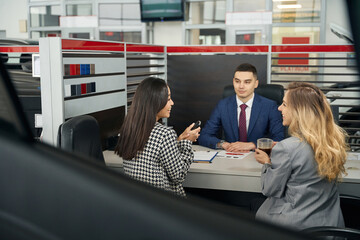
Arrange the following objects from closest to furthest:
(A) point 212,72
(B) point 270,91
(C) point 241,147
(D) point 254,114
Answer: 1. (C) point 241,147
2. (D) point 254,114
3. (B) point 270,91
4. (A) point 212,72

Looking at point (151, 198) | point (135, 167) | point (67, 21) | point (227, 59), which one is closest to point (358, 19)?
point (151, 198)

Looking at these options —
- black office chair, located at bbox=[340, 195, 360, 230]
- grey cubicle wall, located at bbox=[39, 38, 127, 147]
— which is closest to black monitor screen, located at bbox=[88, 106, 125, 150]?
grey cubicle wall, located at bbox=[39, 38, 127, 147]

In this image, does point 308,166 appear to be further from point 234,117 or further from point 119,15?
point 119,15

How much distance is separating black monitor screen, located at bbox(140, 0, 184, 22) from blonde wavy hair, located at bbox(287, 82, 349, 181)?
21.4 ft

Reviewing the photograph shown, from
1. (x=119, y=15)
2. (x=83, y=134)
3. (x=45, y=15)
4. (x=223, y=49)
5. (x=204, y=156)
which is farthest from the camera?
(x=45, y=15)

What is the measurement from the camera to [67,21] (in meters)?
9.27

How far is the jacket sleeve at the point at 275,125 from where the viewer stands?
313cm

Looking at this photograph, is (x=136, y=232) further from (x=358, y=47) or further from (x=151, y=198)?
(x=358, y=47)

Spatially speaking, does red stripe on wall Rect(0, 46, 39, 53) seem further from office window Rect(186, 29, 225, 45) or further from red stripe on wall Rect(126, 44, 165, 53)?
office window Rect(186, 29, 225, 45)

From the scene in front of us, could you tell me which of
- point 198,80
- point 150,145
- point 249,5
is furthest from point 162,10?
point 150,145

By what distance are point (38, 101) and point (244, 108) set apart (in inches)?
61.0

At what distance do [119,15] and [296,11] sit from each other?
3.76 metres

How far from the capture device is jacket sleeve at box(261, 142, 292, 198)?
1.83 meters

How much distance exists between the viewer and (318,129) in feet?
6.02
